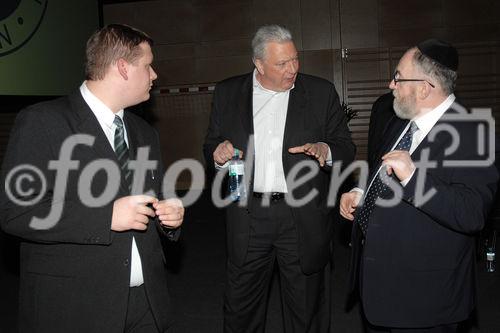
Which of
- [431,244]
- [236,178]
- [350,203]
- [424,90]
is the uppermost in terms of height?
[424,90]

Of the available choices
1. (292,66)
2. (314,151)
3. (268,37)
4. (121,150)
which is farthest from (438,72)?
(121,150)

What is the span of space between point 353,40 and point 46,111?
811cm

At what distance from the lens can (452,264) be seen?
6.48 ft

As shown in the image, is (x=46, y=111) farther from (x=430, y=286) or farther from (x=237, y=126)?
(x=430, y=286)

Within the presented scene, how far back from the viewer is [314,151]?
262 centimetres

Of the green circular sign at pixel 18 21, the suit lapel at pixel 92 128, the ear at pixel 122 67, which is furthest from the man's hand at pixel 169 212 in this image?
the green circular sign at pixel 18 21

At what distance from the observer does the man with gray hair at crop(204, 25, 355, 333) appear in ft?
9.09

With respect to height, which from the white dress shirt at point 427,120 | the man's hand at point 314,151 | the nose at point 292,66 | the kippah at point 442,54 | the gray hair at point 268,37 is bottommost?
the man's hand at point 314,151

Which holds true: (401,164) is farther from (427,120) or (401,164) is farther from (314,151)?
(314,151)

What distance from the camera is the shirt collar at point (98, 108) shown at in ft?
6.25

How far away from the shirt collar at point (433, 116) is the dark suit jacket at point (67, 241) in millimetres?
1294

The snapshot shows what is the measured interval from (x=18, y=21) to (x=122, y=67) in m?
4.43

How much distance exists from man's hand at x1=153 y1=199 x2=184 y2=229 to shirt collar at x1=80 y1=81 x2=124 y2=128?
1.33 feet

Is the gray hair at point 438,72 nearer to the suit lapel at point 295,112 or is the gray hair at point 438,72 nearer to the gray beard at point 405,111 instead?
the gray beard at point 405,111
